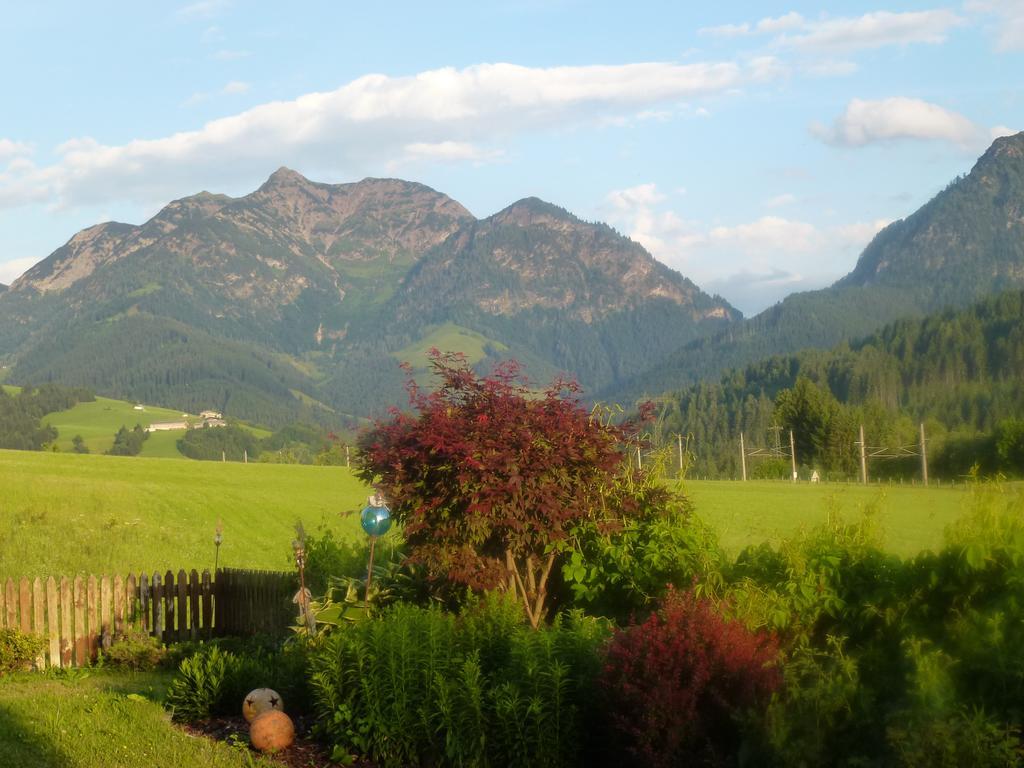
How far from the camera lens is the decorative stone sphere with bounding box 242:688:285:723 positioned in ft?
32.7

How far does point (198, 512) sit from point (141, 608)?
890 inches

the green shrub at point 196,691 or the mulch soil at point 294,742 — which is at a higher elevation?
the green shrub at point 196,691

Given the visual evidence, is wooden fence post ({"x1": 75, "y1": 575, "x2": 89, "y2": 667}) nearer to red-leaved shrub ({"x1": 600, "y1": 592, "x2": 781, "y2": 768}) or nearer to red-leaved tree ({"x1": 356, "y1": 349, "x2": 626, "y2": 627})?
red-leaved tree ({"x1": 356, "y1": 349, "x2": 626, "y2": 627})

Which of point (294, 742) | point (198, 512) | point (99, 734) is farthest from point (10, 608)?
point (198, 512)

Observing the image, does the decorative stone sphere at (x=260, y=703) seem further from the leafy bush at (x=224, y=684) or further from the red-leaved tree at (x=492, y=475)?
the red-leaved tree at (x=492, y=475)

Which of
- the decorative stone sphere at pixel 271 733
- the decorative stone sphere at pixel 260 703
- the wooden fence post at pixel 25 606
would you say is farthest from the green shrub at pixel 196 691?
the wooden fence post at pixel 25 606

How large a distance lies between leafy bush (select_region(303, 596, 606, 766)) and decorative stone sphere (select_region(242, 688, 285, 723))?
0.56m

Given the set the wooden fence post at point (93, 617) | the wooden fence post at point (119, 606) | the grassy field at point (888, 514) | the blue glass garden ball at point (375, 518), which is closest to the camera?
the grassy field at point (888, 514)

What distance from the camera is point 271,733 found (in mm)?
9430

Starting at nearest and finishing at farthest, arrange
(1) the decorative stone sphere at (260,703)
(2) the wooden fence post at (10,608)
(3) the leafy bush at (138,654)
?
(1) the decorative stone sphere at (260,703) → (3) the leafy bush at (138,654) → (2) the wooden fence post at (10,608)

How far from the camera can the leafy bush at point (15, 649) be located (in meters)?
14.5

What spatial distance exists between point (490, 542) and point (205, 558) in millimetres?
19618

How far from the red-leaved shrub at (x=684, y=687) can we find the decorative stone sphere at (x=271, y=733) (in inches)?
121

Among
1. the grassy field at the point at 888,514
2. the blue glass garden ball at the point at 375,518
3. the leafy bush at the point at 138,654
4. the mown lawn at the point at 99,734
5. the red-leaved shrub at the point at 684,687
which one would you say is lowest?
the leafy bush at the point at 138,654
